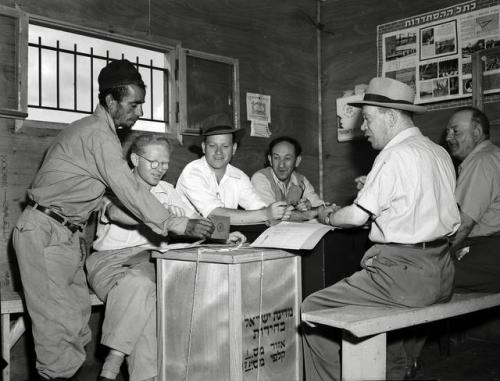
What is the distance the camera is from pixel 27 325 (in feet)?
12.1

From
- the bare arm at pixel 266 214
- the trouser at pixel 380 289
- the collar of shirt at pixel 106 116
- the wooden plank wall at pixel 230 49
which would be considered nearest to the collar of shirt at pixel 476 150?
the trouser at pixel 380 289

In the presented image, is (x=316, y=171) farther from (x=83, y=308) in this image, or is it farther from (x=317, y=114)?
(x=83, y=308)

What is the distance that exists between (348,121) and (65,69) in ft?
9.74

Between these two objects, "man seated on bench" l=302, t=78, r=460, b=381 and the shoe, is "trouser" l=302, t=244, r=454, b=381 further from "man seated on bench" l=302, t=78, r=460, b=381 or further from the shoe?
the shoe

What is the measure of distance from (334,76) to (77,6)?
2891 mm

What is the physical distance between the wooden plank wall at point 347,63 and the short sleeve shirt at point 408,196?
8.65 ft

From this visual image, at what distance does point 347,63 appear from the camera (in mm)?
5836

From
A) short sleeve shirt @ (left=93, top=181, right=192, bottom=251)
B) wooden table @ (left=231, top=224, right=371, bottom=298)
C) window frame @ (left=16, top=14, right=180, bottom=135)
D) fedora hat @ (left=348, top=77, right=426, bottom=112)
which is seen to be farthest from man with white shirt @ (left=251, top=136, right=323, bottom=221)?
fedora hat @ (left=348, top=77, right=426, bottom=112)

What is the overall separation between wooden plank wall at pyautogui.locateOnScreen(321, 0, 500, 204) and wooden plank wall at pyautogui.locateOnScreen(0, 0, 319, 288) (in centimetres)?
14

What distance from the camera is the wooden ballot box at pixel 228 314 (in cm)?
292

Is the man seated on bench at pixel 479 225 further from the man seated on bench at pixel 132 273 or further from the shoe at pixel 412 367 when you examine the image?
the man seated on bench at pixel 132 273

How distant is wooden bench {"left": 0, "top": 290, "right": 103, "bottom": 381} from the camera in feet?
11.1

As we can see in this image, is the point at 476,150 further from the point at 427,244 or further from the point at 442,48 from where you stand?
the point at 427,244

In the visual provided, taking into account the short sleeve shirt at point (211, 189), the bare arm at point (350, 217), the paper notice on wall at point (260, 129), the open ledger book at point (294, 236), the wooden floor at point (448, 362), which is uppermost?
the paper notice on wall at point (260, 129)
